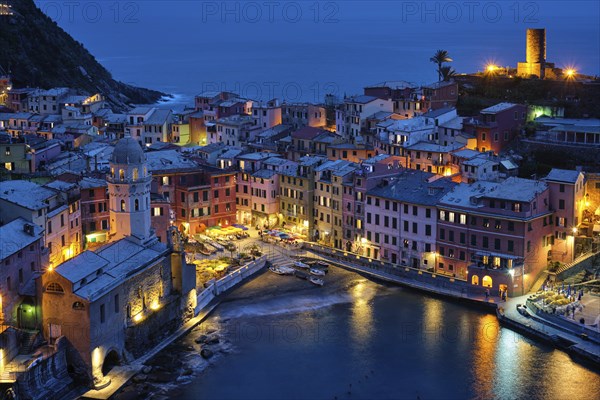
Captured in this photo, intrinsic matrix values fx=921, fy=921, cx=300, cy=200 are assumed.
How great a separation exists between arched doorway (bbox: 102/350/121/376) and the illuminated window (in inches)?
149

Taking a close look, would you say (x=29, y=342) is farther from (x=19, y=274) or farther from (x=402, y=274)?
(x=402, y=274)

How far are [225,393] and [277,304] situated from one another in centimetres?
1112

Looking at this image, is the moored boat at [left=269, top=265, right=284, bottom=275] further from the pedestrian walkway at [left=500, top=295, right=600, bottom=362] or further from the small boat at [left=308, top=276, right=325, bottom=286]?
the pedestrian walkway at [left=500, top=295, right=600, bottom=362]

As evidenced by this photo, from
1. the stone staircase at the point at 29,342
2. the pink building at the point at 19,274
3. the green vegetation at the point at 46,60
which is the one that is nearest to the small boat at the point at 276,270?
the pink building at the point at 19,274

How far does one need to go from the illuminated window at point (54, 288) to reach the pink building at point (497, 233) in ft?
74.1

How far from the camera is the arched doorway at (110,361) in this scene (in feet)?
132

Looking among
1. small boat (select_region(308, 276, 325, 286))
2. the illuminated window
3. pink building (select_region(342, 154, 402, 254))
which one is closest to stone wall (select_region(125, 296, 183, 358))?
the illuminated window

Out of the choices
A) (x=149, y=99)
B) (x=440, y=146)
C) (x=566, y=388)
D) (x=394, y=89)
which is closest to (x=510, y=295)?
(x=566, y=388)

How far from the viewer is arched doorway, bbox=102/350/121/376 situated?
4010cm

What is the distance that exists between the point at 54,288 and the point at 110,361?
14.8 feet

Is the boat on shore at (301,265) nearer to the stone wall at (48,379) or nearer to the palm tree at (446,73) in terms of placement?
the stone wall at (48,379)

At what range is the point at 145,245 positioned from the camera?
152ft

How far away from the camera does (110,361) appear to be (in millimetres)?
40688

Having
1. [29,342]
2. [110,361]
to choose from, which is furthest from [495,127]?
[29,342]
